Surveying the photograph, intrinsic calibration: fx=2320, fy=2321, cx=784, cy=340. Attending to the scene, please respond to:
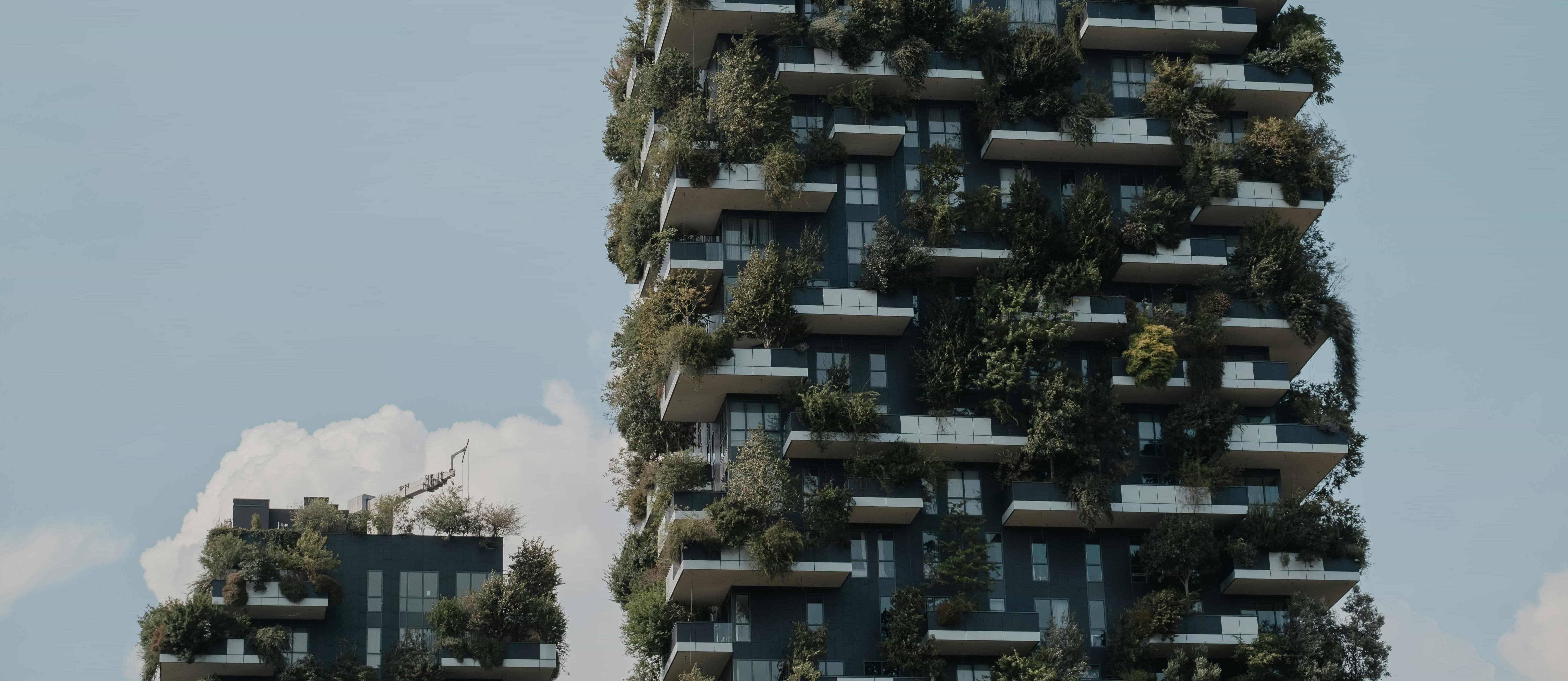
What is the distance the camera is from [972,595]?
8769 cm

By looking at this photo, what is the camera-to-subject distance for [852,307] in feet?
293

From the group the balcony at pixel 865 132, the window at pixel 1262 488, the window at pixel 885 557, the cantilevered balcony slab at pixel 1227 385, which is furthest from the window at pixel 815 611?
the balcony at pixel 865 132

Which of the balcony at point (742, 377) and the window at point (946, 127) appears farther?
the window at point (946, 127)

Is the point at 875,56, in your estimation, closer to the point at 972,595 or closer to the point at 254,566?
the point at 972,595

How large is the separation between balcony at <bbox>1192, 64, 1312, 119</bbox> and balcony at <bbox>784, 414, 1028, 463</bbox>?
17.3m

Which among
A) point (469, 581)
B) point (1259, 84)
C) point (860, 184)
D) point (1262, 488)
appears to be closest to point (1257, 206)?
point (1259, 84)

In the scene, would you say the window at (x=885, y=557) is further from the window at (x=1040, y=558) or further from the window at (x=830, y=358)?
the window at (x=830, y=358)

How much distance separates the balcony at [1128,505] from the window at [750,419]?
9470 mm

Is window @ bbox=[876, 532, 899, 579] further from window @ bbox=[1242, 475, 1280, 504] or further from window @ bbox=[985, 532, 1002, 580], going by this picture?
window @ bbox=[1242, 475, 1280, 504]

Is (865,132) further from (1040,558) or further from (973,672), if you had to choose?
(973,672)

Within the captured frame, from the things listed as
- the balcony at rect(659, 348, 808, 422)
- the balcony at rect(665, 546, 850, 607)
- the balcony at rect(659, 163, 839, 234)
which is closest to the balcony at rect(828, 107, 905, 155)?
the balcony at rect(659, 163, 839, 234)

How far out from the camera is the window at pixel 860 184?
304ft

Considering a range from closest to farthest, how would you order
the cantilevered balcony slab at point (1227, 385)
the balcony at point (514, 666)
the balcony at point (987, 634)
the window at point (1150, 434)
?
1. the balcony at point (987, 634)
2. the cantilevered balcony slab at point (1227, 385)
3. the window at point (1150, 434)
4. the balcony at point (514, 666)

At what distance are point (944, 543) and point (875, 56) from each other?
19746 mm
